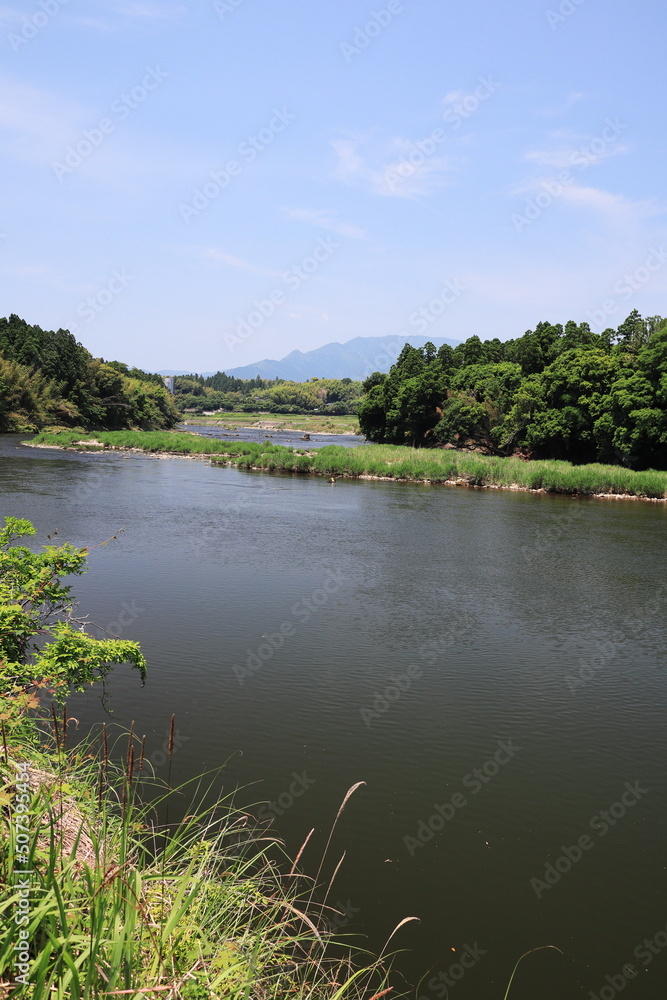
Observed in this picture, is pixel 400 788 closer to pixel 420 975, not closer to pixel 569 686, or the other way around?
pixel 420 975

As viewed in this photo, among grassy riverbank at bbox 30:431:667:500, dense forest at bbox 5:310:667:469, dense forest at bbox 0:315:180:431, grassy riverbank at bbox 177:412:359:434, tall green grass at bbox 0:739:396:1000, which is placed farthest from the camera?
grassy riverbank at bbox 177:412:359:434

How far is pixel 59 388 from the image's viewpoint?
78.4 m

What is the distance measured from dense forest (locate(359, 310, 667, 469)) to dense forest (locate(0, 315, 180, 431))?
3126 cm

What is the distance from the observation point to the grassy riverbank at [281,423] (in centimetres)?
13525

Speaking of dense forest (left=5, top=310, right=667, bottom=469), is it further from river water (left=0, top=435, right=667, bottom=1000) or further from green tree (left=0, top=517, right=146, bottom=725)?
green tree (left=0, top=517, right=146, bottom=725)

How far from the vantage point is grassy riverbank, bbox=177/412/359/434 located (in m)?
135

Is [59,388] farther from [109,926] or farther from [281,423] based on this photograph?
[109,926]

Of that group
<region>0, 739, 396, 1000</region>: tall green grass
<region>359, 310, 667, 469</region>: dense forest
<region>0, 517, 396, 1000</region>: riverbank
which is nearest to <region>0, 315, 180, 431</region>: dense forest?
<region>359, 310, 667, 469</region>: dense forest

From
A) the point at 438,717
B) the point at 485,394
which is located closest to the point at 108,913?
the point at 438,717

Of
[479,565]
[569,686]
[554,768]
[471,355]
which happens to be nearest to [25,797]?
[554,768]

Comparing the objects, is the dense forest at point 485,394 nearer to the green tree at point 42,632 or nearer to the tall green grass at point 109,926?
the green tree at point 42,632

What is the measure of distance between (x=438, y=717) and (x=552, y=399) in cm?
4842

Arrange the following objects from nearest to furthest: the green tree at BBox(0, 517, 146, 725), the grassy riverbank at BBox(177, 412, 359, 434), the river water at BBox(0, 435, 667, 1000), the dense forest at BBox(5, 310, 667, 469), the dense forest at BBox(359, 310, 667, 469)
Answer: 1. the river water at BBox(0, 435, 667, 1000)
2. the green tree at BBox(0, 517, 146, 725)
3. the dense forest at BBox(359, 310, 667, 469)
4. the dense forest at BBox(5, 310, 667, 469)
5. the grassy riverbank at BBox(177, 412, 359, 434)

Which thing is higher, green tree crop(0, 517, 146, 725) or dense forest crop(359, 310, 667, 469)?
dense forest crop(359, 310, 667, 469)
